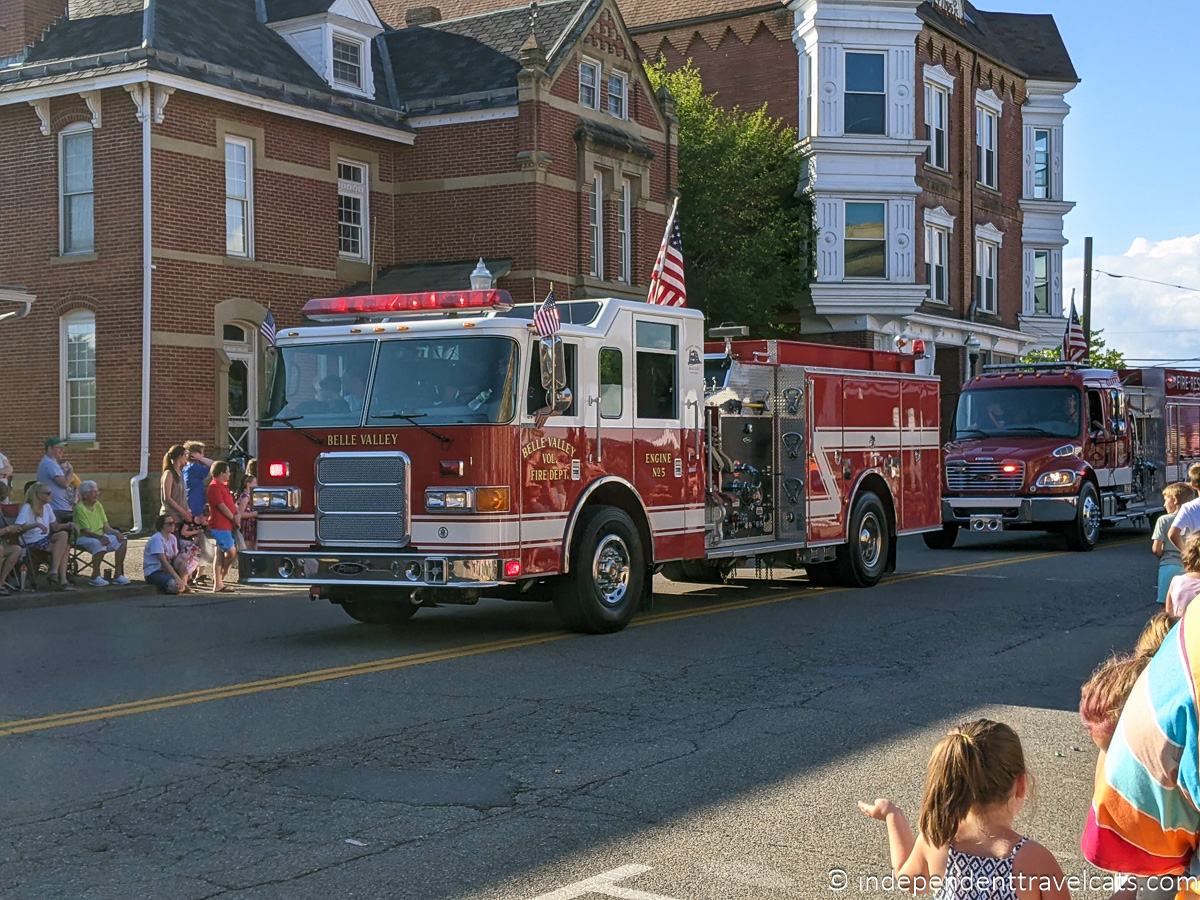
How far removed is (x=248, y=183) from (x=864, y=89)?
1724 cm

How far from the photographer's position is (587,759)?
7621 millimetres

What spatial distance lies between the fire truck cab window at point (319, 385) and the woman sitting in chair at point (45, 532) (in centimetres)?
464

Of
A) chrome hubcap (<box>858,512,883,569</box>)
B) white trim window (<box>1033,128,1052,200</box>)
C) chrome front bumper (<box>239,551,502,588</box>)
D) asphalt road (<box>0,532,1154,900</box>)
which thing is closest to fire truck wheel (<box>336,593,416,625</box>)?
asphalt road (<box>0,532,1154,900</box>)

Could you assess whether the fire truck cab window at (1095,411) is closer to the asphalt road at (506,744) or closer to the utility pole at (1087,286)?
the asphalt road at (506,744)

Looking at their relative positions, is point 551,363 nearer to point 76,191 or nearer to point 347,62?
point 76,191

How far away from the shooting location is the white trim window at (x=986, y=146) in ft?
136

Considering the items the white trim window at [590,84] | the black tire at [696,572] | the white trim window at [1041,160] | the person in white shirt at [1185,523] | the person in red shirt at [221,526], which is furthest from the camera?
the white trim window at [1041,160]

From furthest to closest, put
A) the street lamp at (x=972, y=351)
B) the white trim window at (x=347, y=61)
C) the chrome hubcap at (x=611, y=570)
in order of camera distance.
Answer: the street lamp at (x=972, y=351) < the white trim window at (x=347, y=61) < the chrome hubcap at (x=611, y=570)

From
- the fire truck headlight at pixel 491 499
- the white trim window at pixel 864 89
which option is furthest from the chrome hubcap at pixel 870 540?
the white trim window at pixel 864 89

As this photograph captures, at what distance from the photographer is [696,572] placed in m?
15.7

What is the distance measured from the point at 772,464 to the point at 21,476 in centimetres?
1514

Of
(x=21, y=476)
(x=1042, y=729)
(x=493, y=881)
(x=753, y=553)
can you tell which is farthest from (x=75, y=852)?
(x=21, y=476)

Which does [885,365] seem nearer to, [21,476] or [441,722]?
[441,722]

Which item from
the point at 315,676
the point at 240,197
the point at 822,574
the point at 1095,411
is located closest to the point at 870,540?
the point at 822,574
